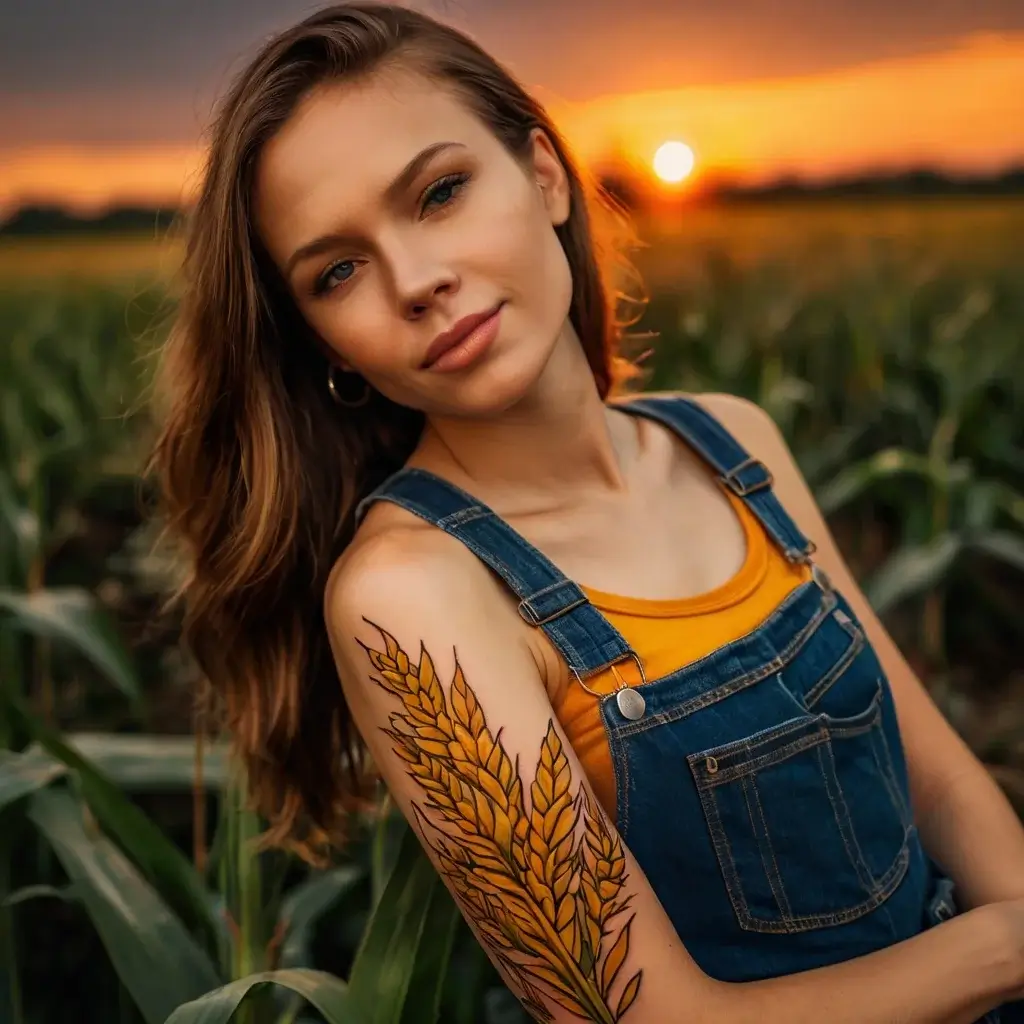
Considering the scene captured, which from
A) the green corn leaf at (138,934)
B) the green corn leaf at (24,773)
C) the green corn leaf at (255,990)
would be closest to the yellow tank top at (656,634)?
the green corn leaf at (255,990)


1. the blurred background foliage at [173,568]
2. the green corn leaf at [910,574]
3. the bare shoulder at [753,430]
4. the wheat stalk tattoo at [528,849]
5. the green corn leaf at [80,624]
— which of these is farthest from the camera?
the green corn leaf at [910,574]

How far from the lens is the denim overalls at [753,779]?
0.77m

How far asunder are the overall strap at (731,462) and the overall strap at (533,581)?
222 millimetres

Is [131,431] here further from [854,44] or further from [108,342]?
[854,44]

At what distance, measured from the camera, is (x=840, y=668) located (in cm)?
87

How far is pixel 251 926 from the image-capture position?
0.92 m

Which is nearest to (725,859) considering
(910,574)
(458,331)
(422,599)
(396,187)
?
(422,599)

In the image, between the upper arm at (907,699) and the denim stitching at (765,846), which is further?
the upper arm at (907,699)

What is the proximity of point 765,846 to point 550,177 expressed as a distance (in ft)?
1.77

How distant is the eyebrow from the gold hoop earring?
14 centimetres

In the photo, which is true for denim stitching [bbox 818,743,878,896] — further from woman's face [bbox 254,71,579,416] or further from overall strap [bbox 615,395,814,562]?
woman's face [bbox 254,71,579,416]

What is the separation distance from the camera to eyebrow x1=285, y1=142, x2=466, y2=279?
2.53 ft

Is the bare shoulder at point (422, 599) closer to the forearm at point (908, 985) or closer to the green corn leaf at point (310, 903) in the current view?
the forearm at point (908, 985)

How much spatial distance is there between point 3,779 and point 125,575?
136cm
